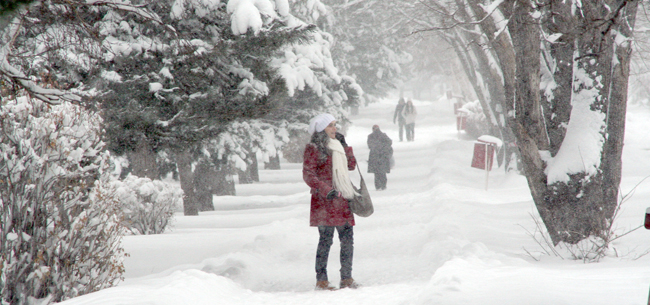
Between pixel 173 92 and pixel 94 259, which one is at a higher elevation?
pixel 173 92

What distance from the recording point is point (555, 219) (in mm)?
6105

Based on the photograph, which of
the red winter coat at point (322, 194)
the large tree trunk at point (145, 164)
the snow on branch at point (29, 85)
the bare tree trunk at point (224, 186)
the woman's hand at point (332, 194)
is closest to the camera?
the snow on branch at point (29, 85)

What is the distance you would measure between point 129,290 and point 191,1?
400 cm

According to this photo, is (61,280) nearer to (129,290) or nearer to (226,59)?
(129,290)

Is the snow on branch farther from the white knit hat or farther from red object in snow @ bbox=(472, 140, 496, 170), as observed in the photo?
red object in snow @ bbox=(472, 140, 496, 170)

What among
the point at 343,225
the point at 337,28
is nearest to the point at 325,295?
the point at 343,225

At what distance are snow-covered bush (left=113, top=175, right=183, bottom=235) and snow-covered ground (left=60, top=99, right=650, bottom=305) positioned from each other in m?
0.37

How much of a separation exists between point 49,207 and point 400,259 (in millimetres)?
4445

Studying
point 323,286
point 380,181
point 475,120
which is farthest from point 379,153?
point 475,120

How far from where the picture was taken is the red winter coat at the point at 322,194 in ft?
18.2

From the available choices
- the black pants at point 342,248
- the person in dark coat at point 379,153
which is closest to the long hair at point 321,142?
the black pants at point 342,248

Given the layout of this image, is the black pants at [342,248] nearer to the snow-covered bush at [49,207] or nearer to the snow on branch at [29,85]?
the snow-covered bush at [49,207]

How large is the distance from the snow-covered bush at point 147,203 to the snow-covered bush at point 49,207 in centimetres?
408

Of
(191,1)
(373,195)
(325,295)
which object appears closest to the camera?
(325,295)
